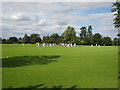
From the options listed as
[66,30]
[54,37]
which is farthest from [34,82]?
[54,37]

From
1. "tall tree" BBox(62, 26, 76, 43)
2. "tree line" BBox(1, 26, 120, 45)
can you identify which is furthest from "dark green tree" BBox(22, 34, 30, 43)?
"tall tree" BBox(62, 26, 76, 43)

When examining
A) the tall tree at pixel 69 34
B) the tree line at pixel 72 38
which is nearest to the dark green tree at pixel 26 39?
the tree line at pixel 72 38

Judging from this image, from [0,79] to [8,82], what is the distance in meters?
0.70

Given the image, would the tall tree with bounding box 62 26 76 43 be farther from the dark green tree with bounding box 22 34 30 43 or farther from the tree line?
the dark green tree with bounding box 22 34 30 43

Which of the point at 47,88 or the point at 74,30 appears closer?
the point at 47,88

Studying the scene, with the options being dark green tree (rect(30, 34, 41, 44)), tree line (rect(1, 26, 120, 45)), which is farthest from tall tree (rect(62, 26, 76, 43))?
dark green tree (rect(30, 34, 41, 44))

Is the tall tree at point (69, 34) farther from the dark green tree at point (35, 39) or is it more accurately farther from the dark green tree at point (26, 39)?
the dark green tree at point (26, 39)

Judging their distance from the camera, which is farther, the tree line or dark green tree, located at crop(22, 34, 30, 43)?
dark green tree, located at crop(22, 34, 30, 43)

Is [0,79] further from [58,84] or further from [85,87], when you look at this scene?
[85,87]

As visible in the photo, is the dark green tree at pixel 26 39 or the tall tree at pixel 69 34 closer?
the tall tree at pixel 69 34

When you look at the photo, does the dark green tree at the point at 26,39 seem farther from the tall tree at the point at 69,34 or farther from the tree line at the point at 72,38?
the tall tree at the point at 69,34

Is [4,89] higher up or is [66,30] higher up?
[66,30]

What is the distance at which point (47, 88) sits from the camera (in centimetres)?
516

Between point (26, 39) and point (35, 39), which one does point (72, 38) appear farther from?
point (26, 39)
